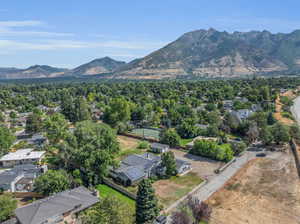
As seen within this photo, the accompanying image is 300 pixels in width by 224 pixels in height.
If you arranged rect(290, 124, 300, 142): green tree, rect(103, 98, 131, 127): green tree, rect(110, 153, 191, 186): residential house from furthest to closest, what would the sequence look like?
rect(103, 98, 131, 127): green tree
rect(290, 124, 300, 142): green tree
rect(110, 153, 191, 186): residential house

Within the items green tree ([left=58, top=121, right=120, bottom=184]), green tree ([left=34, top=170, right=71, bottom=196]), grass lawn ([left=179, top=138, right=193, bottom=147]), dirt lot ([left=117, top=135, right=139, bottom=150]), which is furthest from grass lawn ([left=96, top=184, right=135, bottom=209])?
grass lawn ([left=179, top=138, right=193, bottom=147])

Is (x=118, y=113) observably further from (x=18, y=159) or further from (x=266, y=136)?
(x=266, y=136)

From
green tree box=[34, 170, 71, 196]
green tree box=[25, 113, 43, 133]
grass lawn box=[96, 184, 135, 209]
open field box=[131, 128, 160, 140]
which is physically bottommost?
grass lawn box=[96, 184, 135, 209]

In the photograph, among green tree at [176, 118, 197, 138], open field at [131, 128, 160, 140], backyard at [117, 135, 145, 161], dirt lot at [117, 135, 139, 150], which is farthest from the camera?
open field at [131, 128, 160, 140]

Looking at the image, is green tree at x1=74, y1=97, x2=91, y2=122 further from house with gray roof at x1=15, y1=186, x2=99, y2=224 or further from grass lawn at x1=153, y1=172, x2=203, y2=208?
house with gray roof at x1=15, y1=186, x2=99, y2=224

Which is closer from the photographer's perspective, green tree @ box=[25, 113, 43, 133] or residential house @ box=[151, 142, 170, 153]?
residential house @ box=[151, 142, 170, 153]

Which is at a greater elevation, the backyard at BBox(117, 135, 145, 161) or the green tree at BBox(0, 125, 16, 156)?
the green tree at BBox(0, 125, 16, 156)

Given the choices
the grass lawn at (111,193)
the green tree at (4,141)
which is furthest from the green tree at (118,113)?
the grass lawn at (111,193)
